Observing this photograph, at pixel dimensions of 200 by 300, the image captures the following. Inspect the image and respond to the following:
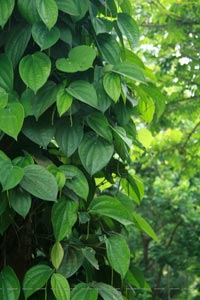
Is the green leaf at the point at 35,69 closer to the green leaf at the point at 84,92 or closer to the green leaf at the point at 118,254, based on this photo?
the green leaf at the point at 84,92

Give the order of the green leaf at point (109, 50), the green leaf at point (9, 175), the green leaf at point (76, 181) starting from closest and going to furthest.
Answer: the green leaf at point (9, 175) < the green leaf at point (76, 181) < the green leaf at point (109, 50)

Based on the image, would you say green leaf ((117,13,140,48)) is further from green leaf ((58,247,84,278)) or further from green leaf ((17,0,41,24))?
green leaf ((58,247,84,278))

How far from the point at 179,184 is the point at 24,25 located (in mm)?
4937

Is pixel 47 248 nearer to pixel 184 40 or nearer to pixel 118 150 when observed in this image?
pixel 118 150

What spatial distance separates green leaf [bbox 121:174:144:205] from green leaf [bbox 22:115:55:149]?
275mm

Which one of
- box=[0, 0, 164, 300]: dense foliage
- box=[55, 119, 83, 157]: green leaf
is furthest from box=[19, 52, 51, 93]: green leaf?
box=[55, 119, 83, 157]: green leaf

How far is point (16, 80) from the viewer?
106 cm

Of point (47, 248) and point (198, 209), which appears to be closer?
point (47, 248)

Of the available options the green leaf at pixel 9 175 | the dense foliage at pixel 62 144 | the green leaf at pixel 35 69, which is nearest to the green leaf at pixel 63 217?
the dense foliage at pixel 62 144

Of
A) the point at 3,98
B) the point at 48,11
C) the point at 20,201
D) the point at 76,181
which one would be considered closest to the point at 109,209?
the point at 76,181

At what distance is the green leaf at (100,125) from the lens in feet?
3.37

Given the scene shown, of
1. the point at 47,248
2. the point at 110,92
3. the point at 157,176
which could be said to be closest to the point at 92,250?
the point at 47,248

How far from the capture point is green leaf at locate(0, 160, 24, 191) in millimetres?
880

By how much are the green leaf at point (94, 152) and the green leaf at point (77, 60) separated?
0.14 meters
